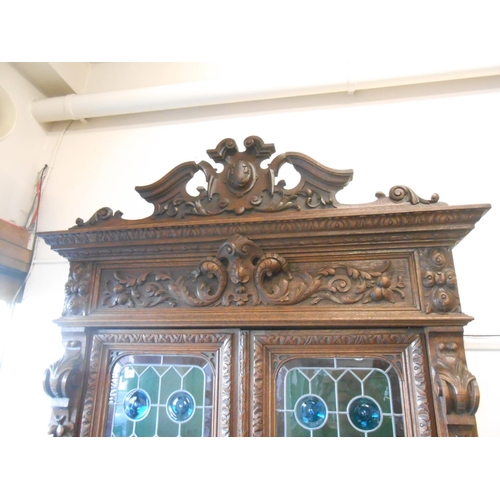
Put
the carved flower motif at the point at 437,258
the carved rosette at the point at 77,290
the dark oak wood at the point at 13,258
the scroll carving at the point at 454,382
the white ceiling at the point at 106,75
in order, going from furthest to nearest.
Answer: the white ceiling at the point at 106,75 → the dark oak wood at the point at 13,258 → the carved rosette at the point at 77,290 → the carved flower motif at the point at 437,258 → the scroll carving at the point at 454,382

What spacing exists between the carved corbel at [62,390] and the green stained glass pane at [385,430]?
758 millimetres

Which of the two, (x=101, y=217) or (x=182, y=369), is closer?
(x=182, y=369)

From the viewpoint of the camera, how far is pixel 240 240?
0.93m

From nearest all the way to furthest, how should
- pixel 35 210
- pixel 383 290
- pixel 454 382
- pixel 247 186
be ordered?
pixel 454 382, pixel 383 290, pixel 247 186, pixel 35 210

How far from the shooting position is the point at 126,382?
97 centimetres

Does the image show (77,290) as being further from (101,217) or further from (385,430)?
(385,430)

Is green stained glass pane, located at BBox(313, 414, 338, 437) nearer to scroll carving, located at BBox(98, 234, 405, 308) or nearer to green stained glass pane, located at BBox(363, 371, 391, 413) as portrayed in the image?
green stained glass pane, located at BBox(363, 371, 391, 413)

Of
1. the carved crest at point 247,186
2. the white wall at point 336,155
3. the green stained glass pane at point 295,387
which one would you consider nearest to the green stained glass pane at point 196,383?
the green stained glass pane at point 295,387

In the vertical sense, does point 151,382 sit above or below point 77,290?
below

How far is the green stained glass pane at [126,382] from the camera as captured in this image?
960 mm

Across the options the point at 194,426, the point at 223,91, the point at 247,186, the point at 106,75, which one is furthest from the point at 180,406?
the point at 106,75

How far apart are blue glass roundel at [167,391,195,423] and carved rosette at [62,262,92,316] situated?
0.36 metres

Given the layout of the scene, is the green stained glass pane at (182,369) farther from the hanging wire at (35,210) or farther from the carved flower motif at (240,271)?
the hanging wire at (35,210)

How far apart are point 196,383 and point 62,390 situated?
1.14 feet
